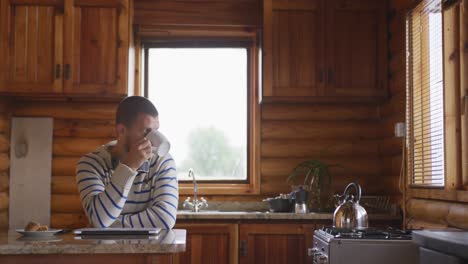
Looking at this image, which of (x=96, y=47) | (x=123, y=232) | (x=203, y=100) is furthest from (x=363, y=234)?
(x=96, y=47)

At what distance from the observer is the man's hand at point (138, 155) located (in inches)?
88.7

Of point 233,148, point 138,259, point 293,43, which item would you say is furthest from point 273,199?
point 138,259

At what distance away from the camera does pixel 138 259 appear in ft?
6.31

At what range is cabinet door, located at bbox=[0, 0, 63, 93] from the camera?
4.09 meters

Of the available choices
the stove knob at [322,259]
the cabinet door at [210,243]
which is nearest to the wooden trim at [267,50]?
the cabinet door at [210,243]

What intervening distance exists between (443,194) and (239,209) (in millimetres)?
1682

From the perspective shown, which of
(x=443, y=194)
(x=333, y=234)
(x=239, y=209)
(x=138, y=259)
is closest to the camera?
(x=138, y=259)

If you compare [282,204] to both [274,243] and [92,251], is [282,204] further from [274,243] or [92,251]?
[92,251]

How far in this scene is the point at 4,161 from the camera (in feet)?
14.1

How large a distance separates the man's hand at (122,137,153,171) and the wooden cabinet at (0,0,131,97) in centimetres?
192

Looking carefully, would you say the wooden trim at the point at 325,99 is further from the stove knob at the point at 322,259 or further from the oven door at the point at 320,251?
the stove knob at the point at 322,259

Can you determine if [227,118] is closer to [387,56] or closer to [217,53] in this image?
[217,53]

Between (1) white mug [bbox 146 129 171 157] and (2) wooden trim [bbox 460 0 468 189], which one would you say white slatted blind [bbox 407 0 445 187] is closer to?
(2) wooden trim [bbox 460 0 468 189]

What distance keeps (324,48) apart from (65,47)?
5.87 feet
